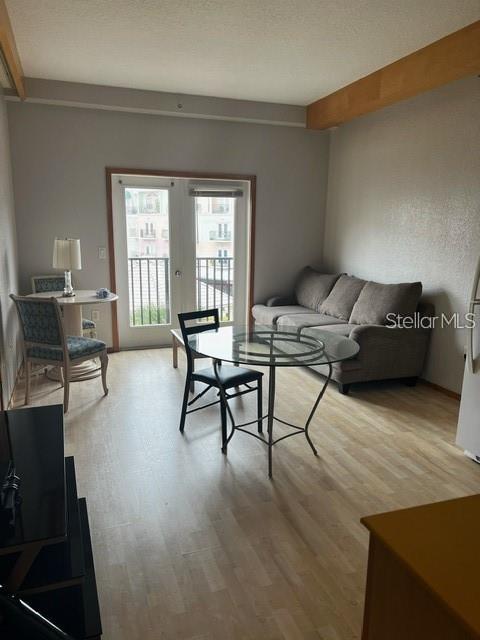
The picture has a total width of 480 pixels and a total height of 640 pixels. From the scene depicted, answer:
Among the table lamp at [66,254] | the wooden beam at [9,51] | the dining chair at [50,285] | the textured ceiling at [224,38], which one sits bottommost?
the dining chair at [50,285]

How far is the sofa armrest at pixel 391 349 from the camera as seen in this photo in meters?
3.99

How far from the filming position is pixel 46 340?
371 cm

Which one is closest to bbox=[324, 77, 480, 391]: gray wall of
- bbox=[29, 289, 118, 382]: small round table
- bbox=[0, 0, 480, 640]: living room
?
bbox=[0, 0, 480, 640]: living room

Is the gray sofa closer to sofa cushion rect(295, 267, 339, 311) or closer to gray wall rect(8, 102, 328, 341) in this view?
sofa cushion rect(295, 267, 339, 311)

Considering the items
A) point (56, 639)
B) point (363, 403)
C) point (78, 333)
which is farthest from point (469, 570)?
point (78, 333)

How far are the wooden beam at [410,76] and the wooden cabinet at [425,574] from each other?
312 cm

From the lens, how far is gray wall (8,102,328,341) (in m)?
4.69

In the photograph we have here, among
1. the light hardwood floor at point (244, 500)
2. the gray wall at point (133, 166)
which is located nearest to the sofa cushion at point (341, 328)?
the light hardwood floor at point (244, 500)

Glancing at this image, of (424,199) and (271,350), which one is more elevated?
(424,199)

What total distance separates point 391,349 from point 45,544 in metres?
3.41

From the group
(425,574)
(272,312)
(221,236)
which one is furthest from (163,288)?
(425,574)

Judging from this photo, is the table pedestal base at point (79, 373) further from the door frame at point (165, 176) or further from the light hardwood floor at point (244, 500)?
the door frame at point (165, 176)

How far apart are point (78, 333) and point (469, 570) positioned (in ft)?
13.3

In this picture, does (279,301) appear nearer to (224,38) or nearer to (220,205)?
(220,205)
